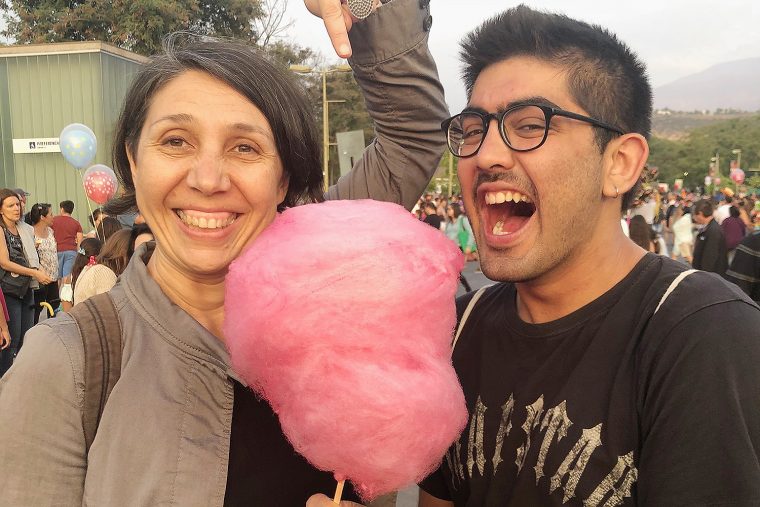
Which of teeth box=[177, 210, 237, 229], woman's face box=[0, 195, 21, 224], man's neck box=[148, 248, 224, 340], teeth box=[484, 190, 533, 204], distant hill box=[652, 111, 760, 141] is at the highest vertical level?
distant hill box=[652, 111, 760, 141]

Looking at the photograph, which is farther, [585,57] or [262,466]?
[585,57]

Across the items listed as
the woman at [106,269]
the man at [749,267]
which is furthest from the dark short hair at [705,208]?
the woman at [106,269]

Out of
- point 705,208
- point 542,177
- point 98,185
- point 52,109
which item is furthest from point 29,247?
point 52,109

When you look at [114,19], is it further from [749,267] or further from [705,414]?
[705,414]

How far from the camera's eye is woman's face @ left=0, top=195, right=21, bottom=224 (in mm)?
6328

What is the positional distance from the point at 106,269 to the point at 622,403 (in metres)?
3.73

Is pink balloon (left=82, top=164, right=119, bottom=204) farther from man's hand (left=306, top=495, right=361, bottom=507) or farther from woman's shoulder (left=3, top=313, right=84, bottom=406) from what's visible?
man's hand (left=306, top=495, right=361, bottom=507)

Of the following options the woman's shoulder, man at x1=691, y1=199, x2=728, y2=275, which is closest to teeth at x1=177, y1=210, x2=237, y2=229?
the woman's shoulder

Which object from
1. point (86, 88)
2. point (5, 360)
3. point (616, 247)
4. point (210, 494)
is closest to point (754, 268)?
point (616, 247)

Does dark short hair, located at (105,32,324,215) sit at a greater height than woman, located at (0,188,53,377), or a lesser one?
greater

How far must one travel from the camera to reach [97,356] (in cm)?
135

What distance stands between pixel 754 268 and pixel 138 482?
4.46 metres

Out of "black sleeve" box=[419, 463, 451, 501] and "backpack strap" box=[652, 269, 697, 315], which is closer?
"backpack strap" box=[652, 269, 697, 315]

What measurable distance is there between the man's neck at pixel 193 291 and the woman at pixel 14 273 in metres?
5.41
